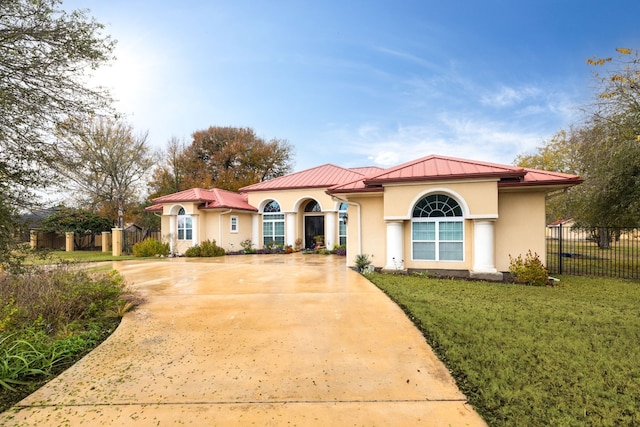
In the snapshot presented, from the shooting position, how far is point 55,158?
6.41 m

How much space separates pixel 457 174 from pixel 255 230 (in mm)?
15177

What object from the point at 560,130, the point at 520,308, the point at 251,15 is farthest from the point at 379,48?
the point at 560,130

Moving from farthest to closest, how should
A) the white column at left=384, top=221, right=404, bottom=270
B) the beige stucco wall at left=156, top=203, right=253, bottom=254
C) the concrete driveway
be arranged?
the beige stucco wall at left=156, top=203, right=253, bottom=254
the white column at left=384, top=221, right=404, bottom=270
the concrete driveway

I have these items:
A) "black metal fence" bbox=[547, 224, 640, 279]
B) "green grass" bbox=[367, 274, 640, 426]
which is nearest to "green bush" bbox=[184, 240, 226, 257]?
"green grass" bbox=[367, 274, 640, 426]

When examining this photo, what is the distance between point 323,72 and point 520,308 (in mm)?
13269

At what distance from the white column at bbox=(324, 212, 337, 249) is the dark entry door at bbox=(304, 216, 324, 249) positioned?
1676 mm

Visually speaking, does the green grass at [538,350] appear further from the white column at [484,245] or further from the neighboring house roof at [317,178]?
the neighboring house roof at [317,178]

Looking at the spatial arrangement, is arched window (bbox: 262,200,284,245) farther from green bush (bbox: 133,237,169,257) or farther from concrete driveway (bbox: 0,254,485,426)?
concrete driveway (bbox: 0,254,485,426)

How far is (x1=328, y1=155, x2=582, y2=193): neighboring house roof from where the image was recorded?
9781mm

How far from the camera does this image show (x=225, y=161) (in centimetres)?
3672

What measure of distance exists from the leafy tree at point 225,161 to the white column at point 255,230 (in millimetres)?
13369

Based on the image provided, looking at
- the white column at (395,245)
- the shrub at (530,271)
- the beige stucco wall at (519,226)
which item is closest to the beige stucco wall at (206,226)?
the white column at (395,245)

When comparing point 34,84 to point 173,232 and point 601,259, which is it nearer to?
point 173,232

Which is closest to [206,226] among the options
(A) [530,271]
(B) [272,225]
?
(B) [272,225]
